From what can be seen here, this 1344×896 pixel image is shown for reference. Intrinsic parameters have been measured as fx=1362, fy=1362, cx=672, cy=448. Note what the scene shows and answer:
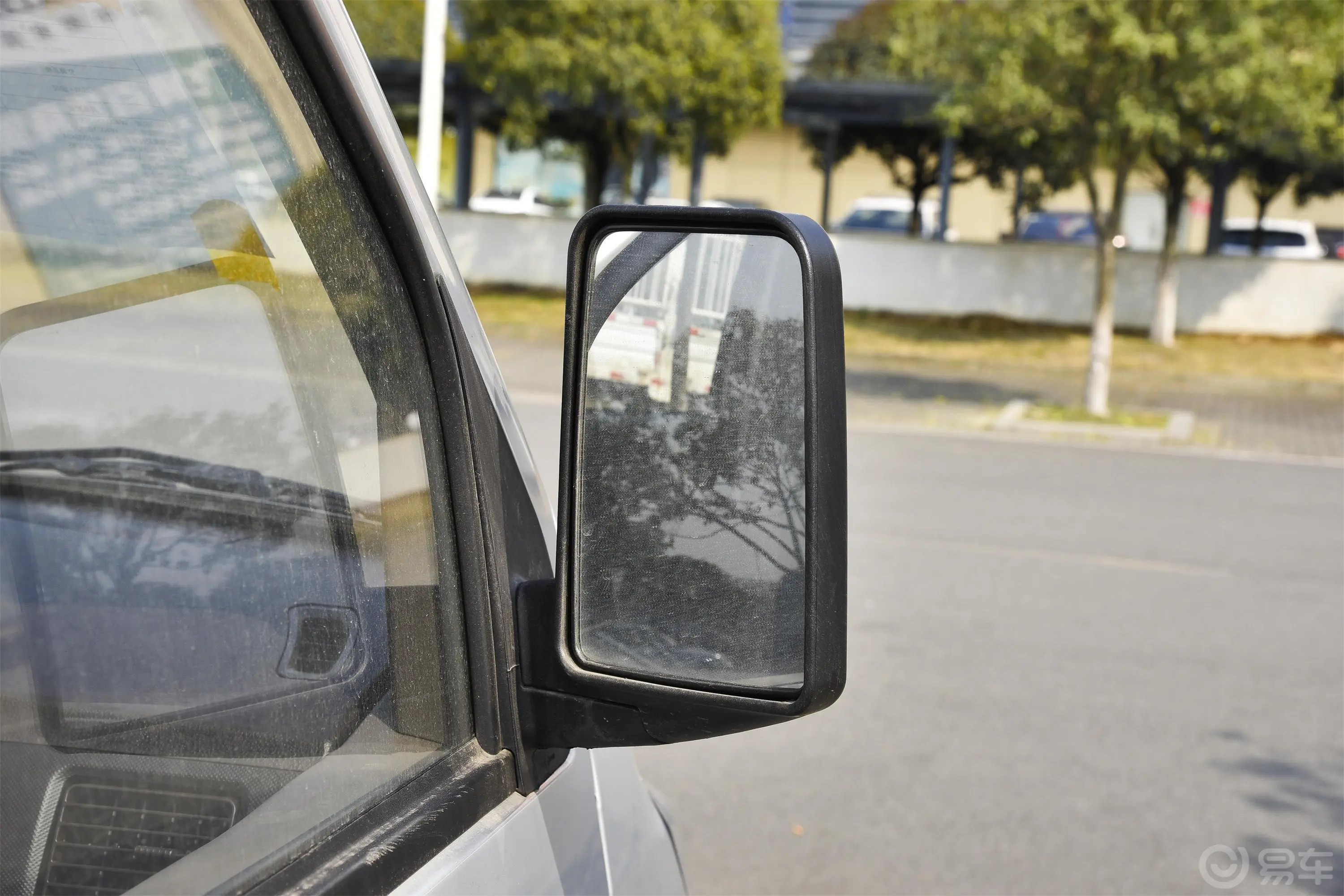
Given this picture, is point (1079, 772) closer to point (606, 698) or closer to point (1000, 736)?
point (1000, 736)

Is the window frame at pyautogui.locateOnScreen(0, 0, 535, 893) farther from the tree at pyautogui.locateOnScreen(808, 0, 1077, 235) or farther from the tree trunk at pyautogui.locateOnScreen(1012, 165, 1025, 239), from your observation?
the tree trunk at pyautogui.locateOnScreen(1012, 165, 1025, 239)

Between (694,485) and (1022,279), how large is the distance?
21.7 metres

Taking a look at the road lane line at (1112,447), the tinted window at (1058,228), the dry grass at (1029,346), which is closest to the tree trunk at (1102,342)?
the road lane line at (1112,447)

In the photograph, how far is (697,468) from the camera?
4.13 feet

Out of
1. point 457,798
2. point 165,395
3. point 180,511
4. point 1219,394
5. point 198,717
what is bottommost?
point 1219,394

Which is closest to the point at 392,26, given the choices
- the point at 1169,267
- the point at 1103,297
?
the point at 1169,267

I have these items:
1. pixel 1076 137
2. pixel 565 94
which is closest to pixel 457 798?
pixel 1076 137

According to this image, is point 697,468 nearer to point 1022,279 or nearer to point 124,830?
point 124,830

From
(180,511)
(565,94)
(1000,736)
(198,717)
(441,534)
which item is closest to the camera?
(198,717)

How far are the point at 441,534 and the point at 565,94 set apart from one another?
21487mm

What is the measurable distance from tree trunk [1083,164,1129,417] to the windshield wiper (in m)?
13.2

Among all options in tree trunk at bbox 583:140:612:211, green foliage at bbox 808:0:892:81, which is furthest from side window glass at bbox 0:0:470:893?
green foliage at bbox 808:0:892:81

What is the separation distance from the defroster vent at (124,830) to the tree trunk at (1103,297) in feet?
43.9

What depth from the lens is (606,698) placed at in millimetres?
1317
